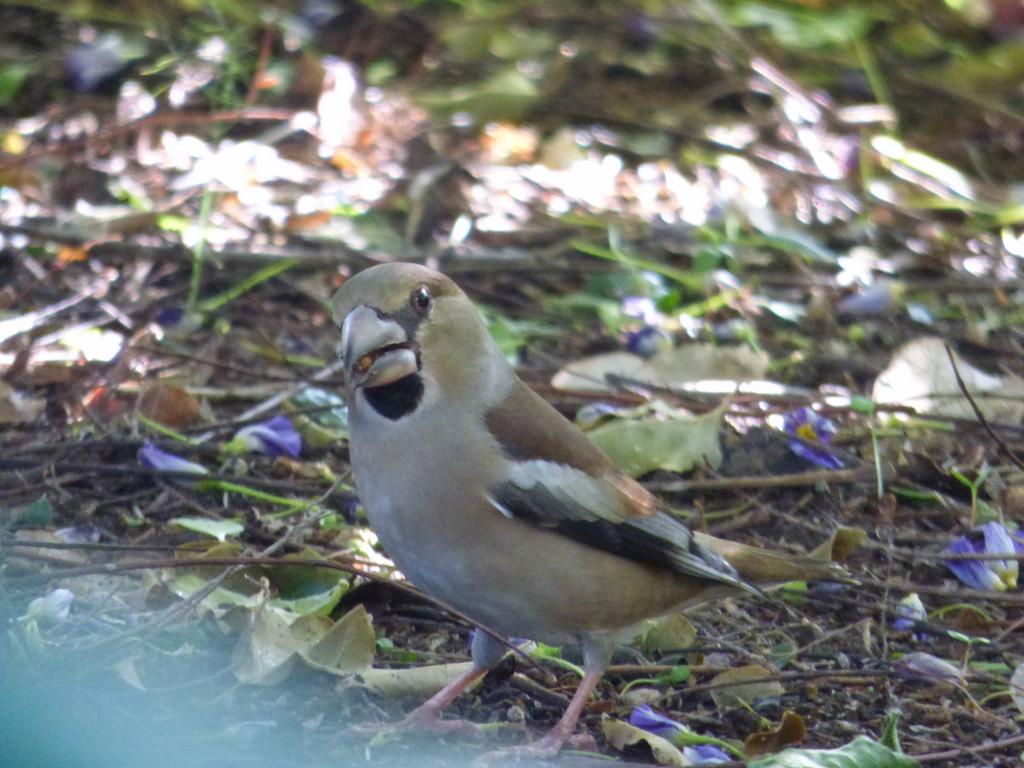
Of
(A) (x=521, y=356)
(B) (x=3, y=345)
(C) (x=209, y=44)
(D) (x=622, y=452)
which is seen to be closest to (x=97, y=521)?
(B) (x=3, y=345)

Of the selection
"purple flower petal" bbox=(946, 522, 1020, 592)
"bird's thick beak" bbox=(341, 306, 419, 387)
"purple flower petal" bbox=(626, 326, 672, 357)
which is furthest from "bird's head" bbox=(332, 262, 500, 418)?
"purple flower petal" bbox=(626, 326, 672, 357)

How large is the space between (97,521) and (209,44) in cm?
386

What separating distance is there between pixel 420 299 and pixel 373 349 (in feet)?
0.63

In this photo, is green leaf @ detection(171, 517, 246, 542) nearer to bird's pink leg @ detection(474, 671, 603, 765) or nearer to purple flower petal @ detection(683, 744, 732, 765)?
bird's pink leg @ detection(474, 671, 603, 765)

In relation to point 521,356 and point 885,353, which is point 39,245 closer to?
point 521,356

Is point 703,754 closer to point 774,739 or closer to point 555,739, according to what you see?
point 774,739

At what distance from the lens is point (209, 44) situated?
7.19 metres

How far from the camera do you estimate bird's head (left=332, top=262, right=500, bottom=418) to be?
3.10m

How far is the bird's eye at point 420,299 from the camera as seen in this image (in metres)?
3.23

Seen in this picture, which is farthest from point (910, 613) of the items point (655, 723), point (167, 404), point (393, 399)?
point (167, 404)

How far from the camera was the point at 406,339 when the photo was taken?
10.5ft

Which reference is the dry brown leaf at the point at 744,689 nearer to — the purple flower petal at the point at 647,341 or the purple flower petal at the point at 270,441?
the purple flower petal at the point at 270,441

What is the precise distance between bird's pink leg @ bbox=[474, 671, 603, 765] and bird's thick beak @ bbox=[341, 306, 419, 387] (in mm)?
806

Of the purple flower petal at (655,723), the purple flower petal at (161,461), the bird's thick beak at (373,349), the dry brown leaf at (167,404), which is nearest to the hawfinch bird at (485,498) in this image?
the bird's thick beak at (373,349)
